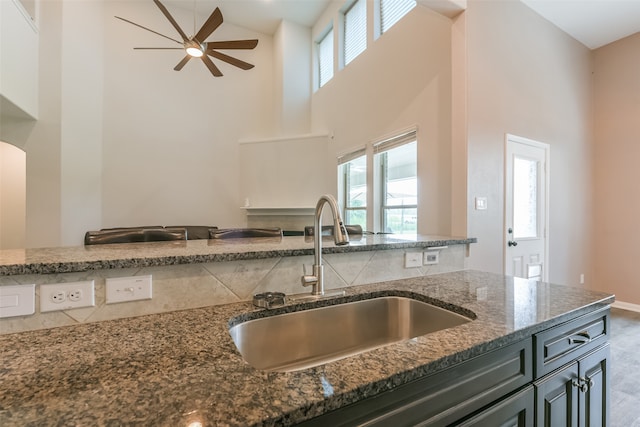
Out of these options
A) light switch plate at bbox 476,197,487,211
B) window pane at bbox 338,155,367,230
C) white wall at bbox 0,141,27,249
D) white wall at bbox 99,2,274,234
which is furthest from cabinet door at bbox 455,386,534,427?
white wall at bbox 0,141,27,249

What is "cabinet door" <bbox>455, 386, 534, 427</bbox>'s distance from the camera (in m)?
0.78

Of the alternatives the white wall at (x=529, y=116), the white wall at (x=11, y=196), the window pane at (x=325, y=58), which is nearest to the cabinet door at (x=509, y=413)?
the white wall at (x=529, y=116)

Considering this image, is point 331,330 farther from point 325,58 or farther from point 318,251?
point 325,58

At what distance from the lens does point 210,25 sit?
3.23m

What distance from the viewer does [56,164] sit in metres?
3.72

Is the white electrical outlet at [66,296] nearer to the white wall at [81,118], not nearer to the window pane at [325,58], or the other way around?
the white wall at [81,118]

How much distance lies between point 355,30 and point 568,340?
5.07m

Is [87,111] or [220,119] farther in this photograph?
[220,119]

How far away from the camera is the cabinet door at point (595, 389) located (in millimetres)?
1084

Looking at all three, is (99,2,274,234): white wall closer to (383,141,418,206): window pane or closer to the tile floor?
(383,141,418,206): window pane

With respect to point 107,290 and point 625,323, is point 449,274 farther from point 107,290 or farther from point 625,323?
point 625,323

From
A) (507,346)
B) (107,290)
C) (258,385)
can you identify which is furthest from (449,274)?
(107,290)

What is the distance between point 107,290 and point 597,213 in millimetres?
5435

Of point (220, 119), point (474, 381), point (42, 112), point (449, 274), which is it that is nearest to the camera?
point (474, 381)
